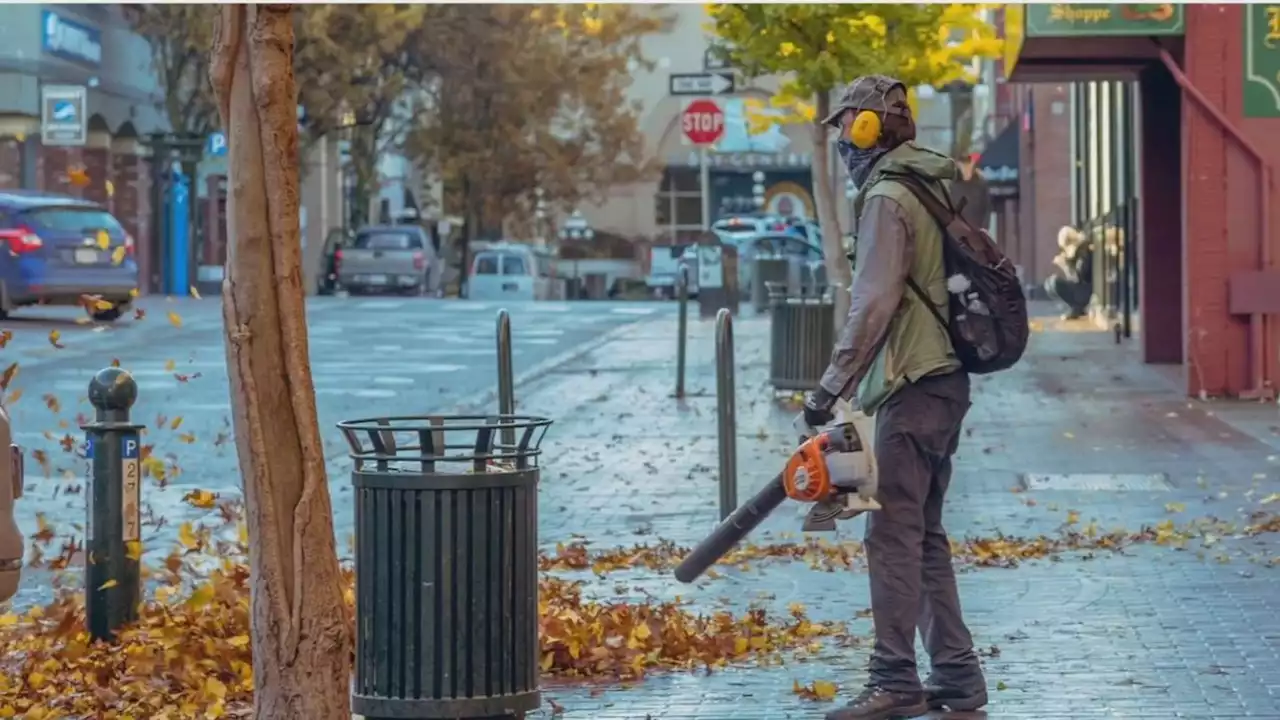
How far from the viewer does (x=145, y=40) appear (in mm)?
44156

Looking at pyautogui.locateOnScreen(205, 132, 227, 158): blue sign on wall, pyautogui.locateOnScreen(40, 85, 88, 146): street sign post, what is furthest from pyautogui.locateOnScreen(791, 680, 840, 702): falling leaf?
pyautogui.locateOnScreen(205, 132, 227, 158): blue sign on wall

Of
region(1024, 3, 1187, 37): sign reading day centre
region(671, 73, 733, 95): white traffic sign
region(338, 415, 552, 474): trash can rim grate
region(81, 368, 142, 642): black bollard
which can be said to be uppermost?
region(671, 73, 733, 95): white traffic sign

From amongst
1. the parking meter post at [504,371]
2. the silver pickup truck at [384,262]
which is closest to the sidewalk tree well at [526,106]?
the silver pickup truck at [384,262]

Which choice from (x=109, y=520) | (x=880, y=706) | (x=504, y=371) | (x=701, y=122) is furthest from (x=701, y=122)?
(x=880, y=706)

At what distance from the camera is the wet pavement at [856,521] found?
6969mm

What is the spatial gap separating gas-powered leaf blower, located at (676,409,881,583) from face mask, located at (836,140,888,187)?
735 millimetres

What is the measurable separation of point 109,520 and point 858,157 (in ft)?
9.94

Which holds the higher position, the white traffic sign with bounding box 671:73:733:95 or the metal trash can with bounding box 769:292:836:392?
the white traffic sign with bounding box 671:73:733:95

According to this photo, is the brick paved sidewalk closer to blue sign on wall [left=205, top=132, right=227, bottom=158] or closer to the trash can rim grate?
the trash can rim grate

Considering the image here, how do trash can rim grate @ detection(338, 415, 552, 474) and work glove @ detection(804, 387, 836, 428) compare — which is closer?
trash can rim grate @ detection(338, 415, 552, 474)

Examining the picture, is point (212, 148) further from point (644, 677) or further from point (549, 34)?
point (644, 677)

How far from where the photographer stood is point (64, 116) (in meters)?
32.5

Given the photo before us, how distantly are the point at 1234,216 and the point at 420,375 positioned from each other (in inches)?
302

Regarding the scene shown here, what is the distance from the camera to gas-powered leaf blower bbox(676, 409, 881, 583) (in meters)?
6.16
